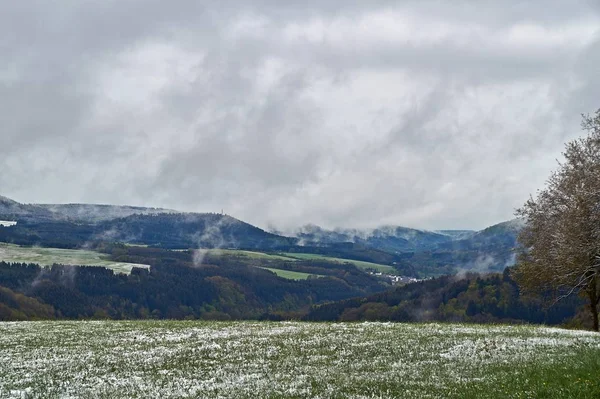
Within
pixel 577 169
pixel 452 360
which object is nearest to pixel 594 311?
pixel 577 169

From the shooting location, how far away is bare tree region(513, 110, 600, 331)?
112 feet

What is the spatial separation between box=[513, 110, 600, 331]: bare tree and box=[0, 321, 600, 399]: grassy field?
5786mm

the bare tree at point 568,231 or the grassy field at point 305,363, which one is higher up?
the bare tree at point 568,231

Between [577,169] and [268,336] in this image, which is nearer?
[268,336]

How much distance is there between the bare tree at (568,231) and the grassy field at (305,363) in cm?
579

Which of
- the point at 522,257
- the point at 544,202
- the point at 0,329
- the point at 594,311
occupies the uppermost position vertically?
the point at 544,202

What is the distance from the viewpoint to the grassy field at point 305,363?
2108cm

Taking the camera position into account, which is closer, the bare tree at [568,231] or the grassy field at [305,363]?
the grassy field at [305,363]

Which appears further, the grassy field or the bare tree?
the bare tree

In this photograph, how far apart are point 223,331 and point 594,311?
104 ft

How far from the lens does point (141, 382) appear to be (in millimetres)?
24578

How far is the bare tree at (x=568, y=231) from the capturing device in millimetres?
34000

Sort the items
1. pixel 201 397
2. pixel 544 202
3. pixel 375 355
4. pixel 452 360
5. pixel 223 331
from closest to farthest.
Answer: pixel 201 397
pixel 452 360
pixel 375 355
pixel 223 331
pixel 544 202

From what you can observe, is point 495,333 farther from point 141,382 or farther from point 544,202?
point 141,382
